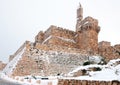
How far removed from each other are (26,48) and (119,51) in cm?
1295

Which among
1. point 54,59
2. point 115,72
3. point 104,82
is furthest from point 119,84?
point 54,59

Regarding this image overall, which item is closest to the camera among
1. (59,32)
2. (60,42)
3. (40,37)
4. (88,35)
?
(88,35)

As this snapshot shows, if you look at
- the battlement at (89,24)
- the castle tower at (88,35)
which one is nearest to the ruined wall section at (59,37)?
the castle tower at (88,35)

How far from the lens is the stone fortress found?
31211mm

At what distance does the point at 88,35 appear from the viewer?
39406mm

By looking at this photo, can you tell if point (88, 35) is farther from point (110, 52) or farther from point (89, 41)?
point (110, 52)

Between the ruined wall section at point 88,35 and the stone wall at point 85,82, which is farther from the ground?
the ruined wall section at point 88,35

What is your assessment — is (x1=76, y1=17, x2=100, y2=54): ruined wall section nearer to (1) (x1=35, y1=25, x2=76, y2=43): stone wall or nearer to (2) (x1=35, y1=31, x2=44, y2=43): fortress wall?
(1) (x1=35, y1=25, x2=76, y2=43): stone wall

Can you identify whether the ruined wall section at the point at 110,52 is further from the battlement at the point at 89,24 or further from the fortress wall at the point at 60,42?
the fortress wall at the point at 60,42

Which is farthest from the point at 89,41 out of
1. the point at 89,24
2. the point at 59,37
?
the point at 59,37

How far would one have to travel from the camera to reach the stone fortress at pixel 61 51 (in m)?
31.2

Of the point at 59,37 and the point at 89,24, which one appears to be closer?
the point at 89,24

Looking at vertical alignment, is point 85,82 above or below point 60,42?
below

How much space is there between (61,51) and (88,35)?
22.7ft
